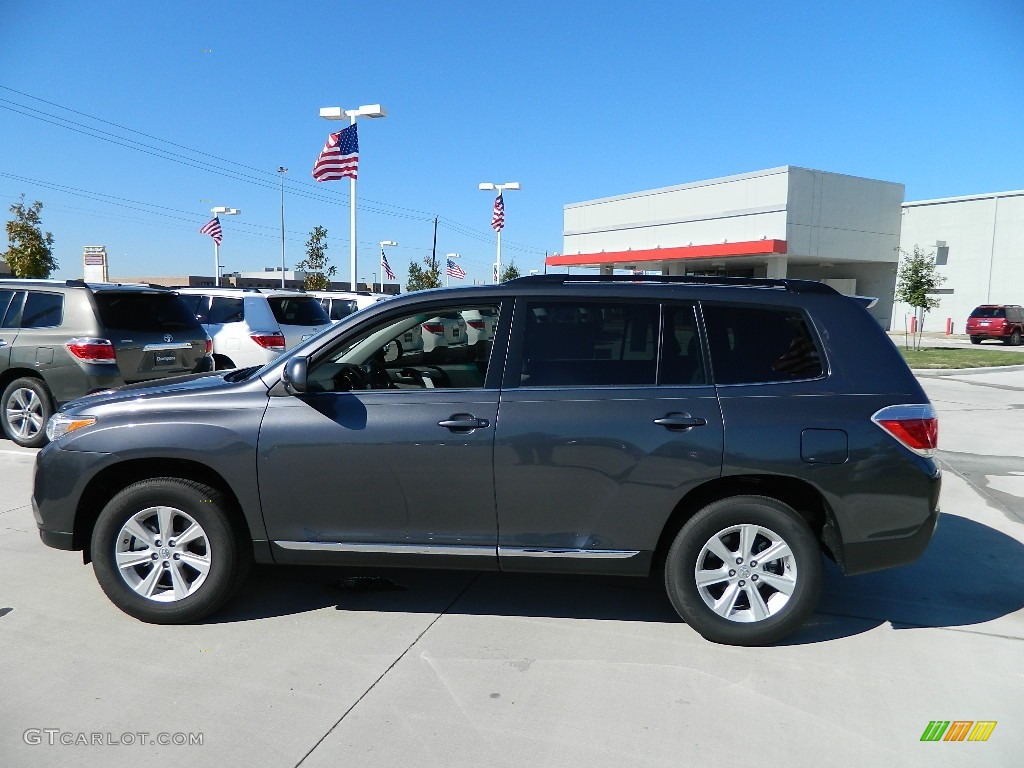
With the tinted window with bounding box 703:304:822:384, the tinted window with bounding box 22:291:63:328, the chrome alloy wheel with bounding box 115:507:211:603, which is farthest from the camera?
the tinted window with bounding box 22:291:63:328

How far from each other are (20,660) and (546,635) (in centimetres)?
253

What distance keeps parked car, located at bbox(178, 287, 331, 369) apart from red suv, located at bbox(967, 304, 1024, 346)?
32.4 meters

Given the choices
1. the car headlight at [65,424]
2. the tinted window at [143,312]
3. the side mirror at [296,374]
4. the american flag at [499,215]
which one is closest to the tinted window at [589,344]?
the side mirror at [296,374]

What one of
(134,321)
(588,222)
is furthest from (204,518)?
(588,222)

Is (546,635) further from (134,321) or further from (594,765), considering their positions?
(134,321)

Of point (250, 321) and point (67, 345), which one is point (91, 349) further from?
point (250, 321)

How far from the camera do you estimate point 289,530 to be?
4.07 meters

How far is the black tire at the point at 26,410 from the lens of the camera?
327 inches

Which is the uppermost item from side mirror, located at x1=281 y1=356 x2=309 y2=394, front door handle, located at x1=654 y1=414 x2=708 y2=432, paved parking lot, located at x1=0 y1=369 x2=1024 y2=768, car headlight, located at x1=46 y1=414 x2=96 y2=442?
side mirror, located at x1=281 y1=356 x2=309 y2=394

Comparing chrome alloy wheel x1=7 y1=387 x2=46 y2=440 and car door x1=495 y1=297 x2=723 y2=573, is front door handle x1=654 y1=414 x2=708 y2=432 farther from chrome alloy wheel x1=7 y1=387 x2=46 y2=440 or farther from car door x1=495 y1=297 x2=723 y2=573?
chrome alloy wheel x1=7 y1=387 x2=46 y2=440

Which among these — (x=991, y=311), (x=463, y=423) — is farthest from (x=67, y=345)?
(x=991, y=311)

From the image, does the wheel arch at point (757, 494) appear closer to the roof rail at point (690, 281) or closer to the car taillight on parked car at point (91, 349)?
the roof rail at point (690, 281)

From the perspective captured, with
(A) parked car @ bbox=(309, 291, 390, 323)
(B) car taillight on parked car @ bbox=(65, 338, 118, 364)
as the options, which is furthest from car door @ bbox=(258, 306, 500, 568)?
(A) parked car @ bbox=(309, 291, 390, 323)

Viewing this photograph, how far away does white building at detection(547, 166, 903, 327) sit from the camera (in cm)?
3491
